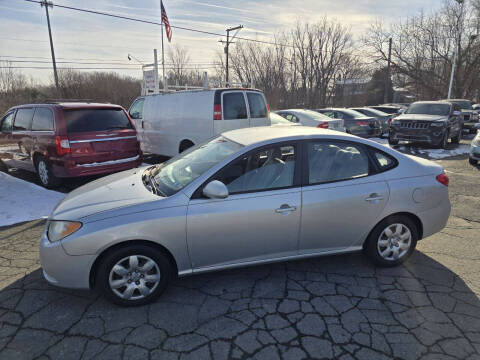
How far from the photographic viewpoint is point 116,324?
2609 mm

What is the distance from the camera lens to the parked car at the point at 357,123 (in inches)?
535

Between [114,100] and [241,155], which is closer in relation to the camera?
[241,155]

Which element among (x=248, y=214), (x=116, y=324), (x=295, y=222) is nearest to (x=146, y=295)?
(x=116, y=324)

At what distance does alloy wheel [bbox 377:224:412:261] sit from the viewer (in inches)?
133

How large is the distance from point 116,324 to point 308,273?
1930 mm

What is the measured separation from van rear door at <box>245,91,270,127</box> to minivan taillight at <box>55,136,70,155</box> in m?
3.97

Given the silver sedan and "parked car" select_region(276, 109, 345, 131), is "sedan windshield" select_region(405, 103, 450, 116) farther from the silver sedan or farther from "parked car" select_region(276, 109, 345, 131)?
the silver sedan

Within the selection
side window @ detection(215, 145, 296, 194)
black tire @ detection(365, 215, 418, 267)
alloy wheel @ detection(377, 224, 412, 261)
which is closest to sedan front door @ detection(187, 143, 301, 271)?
side window @ detection(215, 145, 296, 194)

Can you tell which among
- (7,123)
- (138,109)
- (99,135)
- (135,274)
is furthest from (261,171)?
(138,109)

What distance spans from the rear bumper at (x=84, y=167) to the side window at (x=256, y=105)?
3136mm

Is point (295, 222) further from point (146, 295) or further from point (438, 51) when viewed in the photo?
point (438, 51)

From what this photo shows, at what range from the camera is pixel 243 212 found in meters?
2.86

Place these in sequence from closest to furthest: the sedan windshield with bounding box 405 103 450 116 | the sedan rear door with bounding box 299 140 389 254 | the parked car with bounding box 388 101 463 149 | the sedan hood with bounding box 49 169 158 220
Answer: the sedan hood with bounding box 49 169 158 220
the sedan rear door with bounding box 299 140 389 254
the parked car with bounding box 388 101 463 149
the sedan windshield with bounding box 405 103 450 116

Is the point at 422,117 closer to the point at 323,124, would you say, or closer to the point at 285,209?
the point at 323,124
